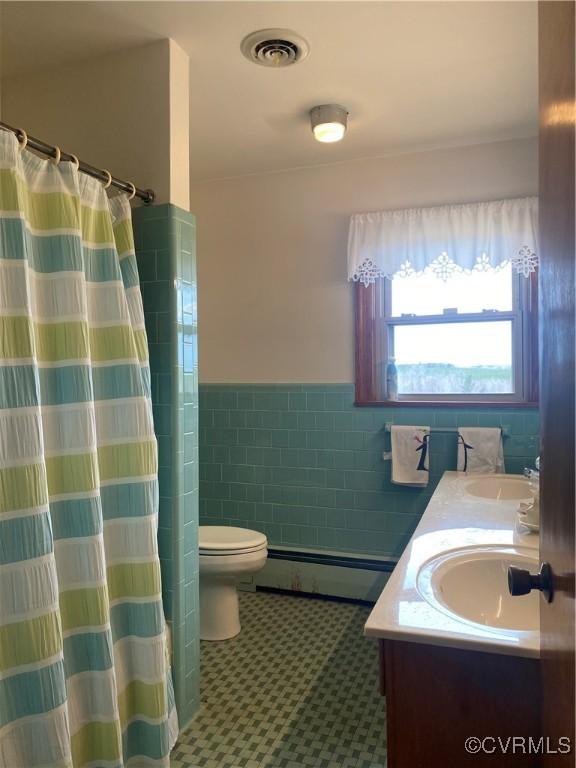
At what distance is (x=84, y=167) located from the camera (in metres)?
1.72

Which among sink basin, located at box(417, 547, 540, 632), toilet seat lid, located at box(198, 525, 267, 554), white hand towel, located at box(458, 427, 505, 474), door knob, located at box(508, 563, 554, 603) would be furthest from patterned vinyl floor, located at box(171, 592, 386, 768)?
door knob, located at box(508, 563, 554, 603)

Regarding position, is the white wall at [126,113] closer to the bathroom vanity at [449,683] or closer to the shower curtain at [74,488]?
the shower curtain at [74,488]

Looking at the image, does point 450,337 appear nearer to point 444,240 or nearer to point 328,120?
point 444,240

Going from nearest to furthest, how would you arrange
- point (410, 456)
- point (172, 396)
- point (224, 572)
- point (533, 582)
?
point (533, 582) → point (172, 396) → point (224, 572) → point (410, 456)

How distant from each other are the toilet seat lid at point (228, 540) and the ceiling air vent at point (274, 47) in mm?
1975

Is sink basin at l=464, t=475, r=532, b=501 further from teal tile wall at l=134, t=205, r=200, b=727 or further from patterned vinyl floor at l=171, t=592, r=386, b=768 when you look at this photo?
teal tile wall at l=134, t=205, r=200, b=727

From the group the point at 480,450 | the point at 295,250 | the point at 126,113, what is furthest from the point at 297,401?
the point at 126,113

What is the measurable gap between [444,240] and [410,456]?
1.11 meters

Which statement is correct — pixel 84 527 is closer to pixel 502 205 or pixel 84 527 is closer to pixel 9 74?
pixel 9 74

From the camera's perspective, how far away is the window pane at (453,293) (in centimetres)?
285

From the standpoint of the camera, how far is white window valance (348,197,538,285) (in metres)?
2.70

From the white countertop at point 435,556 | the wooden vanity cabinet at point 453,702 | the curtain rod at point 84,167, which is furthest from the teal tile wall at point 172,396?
the wooden vanity cabinet at point 453,702

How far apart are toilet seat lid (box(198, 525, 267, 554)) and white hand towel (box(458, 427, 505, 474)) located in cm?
106

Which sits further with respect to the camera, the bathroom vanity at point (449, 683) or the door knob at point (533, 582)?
the bathroom vanity at point (449, 683)
